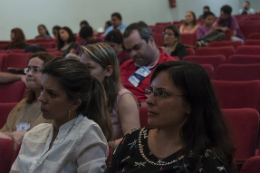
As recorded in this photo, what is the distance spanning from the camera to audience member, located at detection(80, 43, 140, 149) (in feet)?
6.33

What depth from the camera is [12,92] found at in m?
3.01

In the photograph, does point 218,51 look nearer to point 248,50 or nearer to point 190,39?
point 248,50

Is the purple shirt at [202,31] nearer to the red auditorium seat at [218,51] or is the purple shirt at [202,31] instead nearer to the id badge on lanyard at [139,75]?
the red auditorium seat at [218,51]

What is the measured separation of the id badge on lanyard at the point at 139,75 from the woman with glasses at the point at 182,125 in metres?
1.31

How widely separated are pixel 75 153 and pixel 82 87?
0.26 metres

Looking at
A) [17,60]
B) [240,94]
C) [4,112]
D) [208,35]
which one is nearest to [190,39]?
[208,35]

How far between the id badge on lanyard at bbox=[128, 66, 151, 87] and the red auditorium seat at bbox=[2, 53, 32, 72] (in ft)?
7.69

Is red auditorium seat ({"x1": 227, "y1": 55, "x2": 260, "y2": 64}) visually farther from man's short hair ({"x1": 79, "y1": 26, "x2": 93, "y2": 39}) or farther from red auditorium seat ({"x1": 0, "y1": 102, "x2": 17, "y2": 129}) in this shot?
man's short hair ({"x1": 79, "y1": 26, "x2": 93, "y2": 39})

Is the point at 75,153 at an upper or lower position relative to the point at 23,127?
upper

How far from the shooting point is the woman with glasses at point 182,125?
112 centimetres

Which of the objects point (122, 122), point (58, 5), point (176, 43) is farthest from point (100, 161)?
point (58, 5)

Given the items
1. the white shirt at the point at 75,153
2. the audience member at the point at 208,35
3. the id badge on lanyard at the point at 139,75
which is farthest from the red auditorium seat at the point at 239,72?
the audience member at the point at 208,35

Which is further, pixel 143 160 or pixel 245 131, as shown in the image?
pixel 245 131

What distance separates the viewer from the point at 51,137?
1.47 meters
